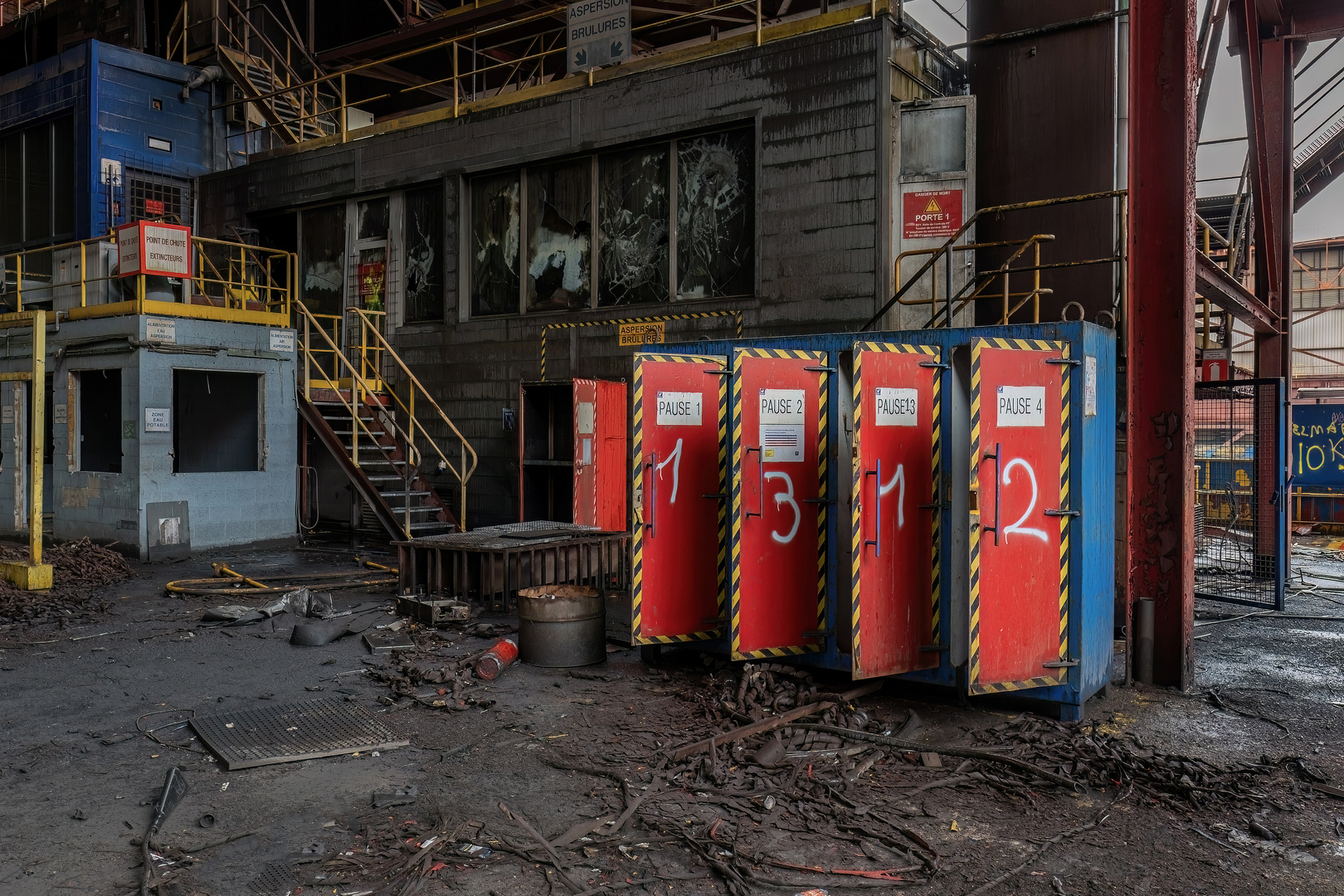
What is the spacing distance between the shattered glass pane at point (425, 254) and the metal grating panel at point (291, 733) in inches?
434

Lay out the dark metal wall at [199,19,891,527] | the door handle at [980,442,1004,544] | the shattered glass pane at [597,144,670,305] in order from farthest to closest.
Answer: the shattered glass pane at [597,144,670,305] → the dark metal wall at [199,19,891,527] → the door handle at [980,442,1004,544]

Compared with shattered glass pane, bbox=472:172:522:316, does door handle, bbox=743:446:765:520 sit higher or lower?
lower

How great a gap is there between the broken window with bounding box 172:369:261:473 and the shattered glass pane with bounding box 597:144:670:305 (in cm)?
720

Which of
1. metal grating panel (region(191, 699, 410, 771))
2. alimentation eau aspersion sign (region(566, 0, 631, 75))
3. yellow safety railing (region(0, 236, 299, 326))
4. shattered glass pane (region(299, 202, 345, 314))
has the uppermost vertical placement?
alimentation eau aspersion sign (region(566, 0, 631, 75))

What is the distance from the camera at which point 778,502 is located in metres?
7.57

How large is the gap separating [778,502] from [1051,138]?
7.66 m

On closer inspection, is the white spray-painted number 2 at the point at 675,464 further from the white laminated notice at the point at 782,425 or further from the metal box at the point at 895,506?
the white laminated notice at the point at 782,425

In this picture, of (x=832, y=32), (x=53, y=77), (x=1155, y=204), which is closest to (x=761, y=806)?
(x=1155, y=204)

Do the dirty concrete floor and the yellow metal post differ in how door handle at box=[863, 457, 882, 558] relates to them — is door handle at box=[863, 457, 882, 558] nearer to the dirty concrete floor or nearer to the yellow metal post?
the dirty concrete floor

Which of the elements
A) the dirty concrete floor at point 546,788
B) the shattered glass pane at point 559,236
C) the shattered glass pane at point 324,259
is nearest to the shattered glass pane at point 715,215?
the shattered glass pane at point 559,236

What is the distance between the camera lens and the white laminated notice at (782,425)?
295 inches

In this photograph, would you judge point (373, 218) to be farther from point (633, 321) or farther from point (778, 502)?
point (778, 502)

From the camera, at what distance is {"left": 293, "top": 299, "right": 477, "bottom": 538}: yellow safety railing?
1550 cm

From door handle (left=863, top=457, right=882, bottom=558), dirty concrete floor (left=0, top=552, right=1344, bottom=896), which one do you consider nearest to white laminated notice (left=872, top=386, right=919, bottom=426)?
door handle (left=863, top=457, right=882, bottom=558)
